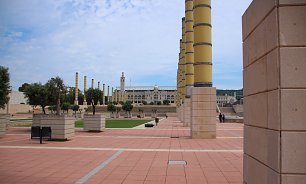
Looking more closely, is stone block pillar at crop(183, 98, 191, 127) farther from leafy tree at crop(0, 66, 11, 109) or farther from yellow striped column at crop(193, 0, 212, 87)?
leafy tree at crop(0, 66, 11, 109)

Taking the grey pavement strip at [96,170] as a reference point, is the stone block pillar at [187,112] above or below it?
above

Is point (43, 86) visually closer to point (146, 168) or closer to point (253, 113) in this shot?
point (146, 168)

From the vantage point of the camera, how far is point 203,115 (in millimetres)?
19344

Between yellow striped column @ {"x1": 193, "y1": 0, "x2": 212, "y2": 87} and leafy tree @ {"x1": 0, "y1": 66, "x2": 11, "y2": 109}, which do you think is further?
leafy tree @ {"x1": 0, "y1": 66, "x2": 11, "y2": 109}

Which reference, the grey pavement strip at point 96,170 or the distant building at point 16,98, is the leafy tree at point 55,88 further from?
the distant building at point 16,98

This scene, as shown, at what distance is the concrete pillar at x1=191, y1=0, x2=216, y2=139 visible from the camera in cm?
1930

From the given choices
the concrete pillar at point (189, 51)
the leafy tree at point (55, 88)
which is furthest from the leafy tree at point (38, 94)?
the concrete pillar at point (189, 51)

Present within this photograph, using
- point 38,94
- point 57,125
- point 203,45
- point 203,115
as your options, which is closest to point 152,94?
point 38,94

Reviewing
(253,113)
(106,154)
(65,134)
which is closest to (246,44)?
(253,113)

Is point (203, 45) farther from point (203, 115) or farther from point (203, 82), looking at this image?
point (203, 115)

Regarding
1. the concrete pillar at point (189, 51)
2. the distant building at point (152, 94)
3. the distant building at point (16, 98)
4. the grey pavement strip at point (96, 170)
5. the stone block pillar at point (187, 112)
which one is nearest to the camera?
the grey pavement strip at point (96, 170)

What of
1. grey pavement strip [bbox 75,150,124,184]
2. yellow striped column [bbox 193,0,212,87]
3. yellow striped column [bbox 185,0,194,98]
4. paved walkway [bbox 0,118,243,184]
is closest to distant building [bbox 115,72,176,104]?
yellow striped column [bbox 185,0,194,98]

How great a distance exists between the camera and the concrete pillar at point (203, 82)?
1930 centimetres

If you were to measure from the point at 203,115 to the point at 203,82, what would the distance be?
2.30 metres
